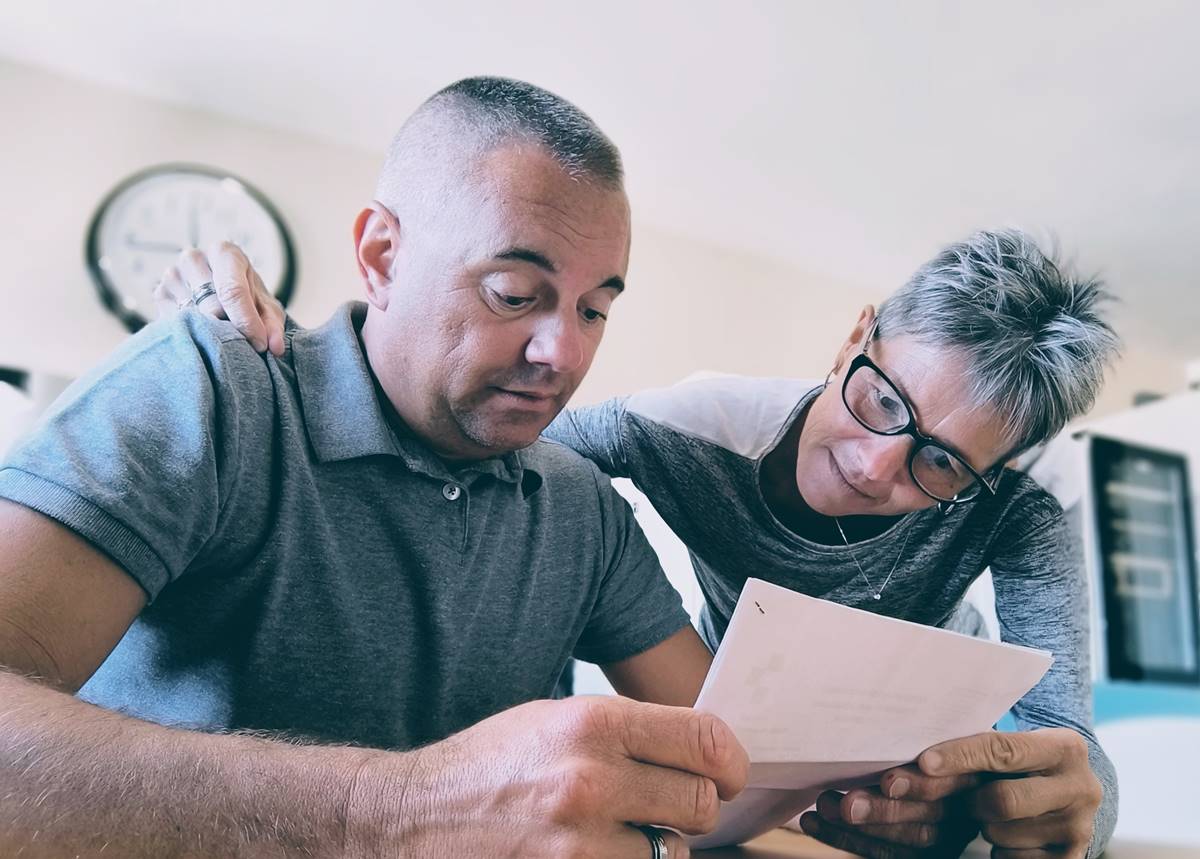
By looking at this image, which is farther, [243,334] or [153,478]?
[243,334]

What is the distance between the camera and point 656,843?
500mm

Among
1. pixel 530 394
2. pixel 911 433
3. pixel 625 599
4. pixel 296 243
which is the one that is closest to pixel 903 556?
pixel 911 433

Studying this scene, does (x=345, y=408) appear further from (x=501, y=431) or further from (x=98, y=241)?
(x=98, y=241)

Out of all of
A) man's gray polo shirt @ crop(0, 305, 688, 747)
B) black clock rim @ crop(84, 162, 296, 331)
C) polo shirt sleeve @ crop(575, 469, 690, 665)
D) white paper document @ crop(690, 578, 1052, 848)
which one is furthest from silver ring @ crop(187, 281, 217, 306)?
black clock rim @ crop(84, 162, 296, 331)

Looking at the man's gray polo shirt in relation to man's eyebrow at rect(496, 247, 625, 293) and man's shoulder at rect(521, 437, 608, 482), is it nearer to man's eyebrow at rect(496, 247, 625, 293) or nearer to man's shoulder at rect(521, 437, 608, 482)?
man's shoulder at rect(521, 437, 608, 482)

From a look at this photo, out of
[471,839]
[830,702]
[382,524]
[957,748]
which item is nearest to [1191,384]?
[957,748]

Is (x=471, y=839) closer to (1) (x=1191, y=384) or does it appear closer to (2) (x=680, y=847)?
(2) (x=680, y=847)

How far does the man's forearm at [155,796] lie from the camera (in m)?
0.47

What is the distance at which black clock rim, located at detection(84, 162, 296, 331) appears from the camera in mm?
2102

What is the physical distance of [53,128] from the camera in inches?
82.1

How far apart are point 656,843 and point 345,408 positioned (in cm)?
44

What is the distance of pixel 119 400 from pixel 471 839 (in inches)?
14.9

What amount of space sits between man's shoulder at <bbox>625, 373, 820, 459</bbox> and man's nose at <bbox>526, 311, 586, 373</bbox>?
0.25 meters

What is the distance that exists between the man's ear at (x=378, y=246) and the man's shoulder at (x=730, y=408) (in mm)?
307
